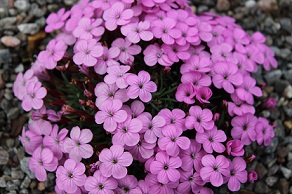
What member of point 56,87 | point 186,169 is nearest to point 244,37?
point 186,169

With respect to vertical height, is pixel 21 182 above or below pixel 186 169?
below

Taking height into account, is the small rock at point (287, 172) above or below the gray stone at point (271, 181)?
above

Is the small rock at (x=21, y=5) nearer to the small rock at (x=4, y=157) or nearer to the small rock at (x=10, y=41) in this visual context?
the small rock at (x=10, y=41)

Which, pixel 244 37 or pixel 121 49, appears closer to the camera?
pixel 121 49

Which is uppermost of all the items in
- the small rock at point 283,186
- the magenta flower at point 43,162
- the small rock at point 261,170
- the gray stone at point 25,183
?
the magenta flower at point 43,162

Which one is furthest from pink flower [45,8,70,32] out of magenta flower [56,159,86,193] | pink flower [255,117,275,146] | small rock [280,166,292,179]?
small rock [280,166,292,179]

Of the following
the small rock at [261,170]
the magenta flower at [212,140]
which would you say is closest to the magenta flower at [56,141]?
the magenta flower at [212,140]

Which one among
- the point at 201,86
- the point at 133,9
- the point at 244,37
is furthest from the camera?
the point at 244,37

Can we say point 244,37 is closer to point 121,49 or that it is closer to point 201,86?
point 201,86
